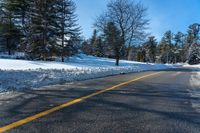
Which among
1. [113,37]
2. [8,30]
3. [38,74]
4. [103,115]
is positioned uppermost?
[8,30]

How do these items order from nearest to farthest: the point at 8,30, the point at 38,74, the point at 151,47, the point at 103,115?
the point at 103,115 → the point at 38,74 → the point at 8,30 → the point at 151,47

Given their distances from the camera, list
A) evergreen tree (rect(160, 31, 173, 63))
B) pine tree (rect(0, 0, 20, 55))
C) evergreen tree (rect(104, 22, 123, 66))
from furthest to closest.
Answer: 1. evergreen tree (rect(160, 31, 173, 63))
2. pine tree (rect(0, 0, 20, 55))
3. evergreen tree (rect(104, 22, 123, 66))

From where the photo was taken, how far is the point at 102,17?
131ft

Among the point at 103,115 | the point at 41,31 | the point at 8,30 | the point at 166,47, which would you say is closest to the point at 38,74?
the point at 103,115

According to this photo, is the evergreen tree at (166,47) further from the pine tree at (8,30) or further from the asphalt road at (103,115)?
the asphalt road at (103,115)

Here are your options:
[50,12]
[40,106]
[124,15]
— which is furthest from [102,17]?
[40,106]

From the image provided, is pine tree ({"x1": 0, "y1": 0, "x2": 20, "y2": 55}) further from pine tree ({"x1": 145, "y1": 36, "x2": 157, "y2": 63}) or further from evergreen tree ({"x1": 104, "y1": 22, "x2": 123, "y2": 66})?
pine tree ({"x1": 145, "y1": 36, "x2": 157, "y2": 63})

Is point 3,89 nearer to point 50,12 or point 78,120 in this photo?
point 78,120

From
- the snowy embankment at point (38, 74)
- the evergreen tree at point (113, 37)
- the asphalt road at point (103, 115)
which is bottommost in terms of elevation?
the asphalt road at point (103, 115)

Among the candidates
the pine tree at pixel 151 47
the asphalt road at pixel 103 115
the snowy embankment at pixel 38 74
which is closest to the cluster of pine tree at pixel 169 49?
the pine tree at pixel 151 47

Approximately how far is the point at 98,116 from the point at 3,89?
5140mm

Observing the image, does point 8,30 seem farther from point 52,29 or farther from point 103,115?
point 103,115

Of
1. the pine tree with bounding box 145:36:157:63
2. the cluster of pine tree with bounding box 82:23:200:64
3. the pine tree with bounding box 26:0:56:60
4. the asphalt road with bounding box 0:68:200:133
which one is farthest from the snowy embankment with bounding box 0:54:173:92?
the pine tree with bounding box 145:36:157:63

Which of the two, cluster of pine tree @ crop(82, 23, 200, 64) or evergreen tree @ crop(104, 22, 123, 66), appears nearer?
evergreen tree @ crop(104, 22, 123, 66)
